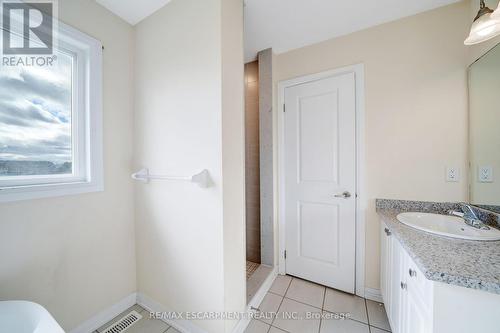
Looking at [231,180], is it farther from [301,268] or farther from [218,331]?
[301,268]

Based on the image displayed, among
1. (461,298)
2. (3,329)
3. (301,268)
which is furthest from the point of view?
(301,268)

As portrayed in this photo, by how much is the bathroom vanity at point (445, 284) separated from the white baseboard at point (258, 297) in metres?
0.97

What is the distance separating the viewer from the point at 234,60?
4.07ft

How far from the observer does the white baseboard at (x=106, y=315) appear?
49.6 inches

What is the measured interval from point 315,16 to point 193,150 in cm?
150

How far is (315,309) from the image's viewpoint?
4.90ft

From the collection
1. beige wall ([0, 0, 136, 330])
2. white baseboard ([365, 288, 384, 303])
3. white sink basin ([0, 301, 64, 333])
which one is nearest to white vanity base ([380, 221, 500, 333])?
white baseboard ([365, 288, 384, 303])

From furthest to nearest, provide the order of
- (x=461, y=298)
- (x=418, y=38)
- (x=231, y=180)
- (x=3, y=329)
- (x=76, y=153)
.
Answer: (x=418, y=38) → (x=76, y=153) → (x=231, y=180) → (x=3, y=329) → (x=461, y=298)

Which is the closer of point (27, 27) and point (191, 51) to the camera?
point (27, 27)

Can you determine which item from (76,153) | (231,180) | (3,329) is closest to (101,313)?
(3,329)

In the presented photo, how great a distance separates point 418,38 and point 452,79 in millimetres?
421

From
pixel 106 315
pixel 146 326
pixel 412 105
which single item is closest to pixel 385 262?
pixel 412 105

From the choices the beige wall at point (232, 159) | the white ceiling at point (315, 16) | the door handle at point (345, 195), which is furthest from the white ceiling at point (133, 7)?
the door handle at point (345, 195)

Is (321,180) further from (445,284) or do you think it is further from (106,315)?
(106,315)
